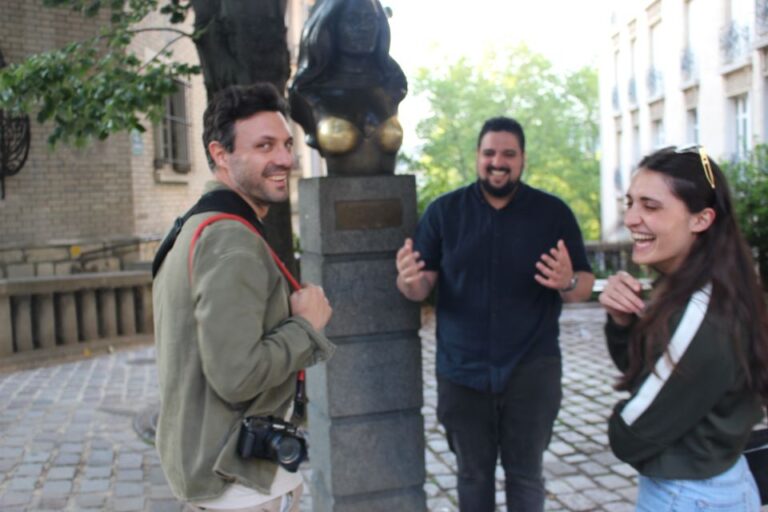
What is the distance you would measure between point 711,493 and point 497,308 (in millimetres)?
1422

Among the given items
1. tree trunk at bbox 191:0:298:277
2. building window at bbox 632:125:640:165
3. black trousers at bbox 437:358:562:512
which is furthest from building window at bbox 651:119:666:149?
black trousers at bbox 437:358:562:512

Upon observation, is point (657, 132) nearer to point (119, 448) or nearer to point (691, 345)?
point (119, 448)

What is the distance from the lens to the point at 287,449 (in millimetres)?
2020

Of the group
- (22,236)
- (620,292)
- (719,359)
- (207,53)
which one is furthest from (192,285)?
(22,236)

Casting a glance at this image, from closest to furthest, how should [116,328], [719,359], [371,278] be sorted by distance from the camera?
[719,359] < [371,278] < [116,328]

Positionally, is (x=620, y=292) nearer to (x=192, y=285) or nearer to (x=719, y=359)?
(x=719, y=359)

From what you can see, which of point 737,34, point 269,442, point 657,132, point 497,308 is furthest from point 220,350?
point 657,132

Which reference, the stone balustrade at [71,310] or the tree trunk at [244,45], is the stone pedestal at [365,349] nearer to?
the tree trunk at [244,45]

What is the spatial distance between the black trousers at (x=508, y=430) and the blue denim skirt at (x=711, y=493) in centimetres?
126

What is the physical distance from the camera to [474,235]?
3.31 m

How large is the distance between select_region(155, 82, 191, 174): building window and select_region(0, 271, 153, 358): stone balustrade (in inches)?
149

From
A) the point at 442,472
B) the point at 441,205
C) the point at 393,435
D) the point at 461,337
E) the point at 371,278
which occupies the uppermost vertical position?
the point at 441,205

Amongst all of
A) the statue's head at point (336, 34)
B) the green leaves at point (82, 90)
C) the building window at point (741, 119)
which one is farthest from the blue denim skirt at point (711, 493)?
the building window at point (741, 119)

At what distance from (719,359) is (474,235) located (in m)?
1.55
